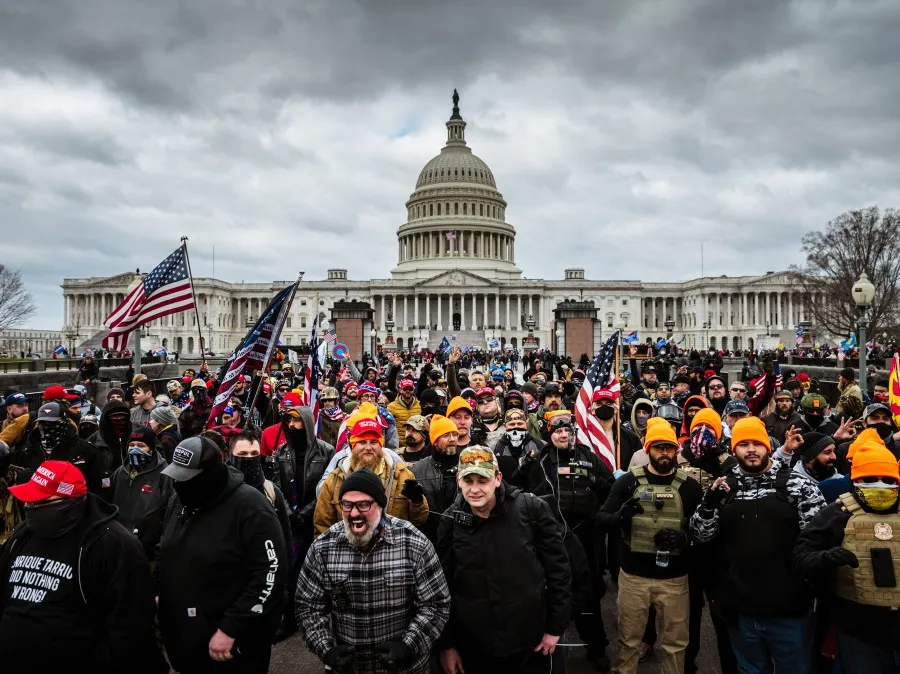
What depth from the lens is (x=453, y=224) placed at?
368ft

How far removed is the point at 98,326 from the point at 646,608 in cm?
11600

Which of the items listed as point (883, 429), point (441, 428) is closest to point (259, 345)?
point (441, 428)

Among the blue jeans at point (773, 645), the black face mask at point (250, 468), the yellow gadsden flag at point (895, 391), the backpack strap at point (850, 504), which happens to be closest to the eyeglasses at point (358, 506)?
the black face mask at point (250, 468)

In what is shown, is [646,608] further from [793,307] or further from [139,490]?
[793,307]

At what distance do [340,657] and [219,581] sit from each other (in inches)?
31.7

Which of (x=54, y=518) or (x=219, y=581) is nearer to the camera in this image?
(x=54, y=518)

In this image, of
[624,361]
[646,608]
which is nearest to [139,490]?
[646,608]

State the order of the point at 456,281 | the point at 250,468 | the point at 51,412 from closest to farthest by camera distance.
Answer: the point at 250,468 → the point at 51,412 → the point at 456,281

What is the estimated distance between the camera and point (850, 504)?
167 inches

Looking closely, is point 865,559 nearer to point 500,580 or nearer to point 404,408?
point 500,580

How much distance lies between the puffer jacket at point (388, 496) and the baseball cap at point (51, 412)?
9.16ft

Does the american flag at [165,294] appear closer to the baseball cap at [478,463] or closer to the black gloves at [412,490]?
the black gloves at [412,490]

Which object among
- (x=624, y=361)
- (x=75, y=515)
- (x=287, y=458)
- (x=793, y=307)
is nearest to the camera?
(x=75, y=515)

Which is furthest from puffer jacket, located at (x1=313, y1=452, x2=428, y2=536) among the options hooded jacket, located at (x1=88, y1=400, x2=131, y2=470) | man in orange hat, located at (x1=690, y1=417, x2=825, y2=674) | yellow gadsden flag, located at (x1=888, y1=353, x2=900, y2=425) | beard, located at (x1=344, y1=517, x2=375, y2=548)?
yellow gadsden flag, located at (x1=888, y1=353, x2=900, y2=425)
